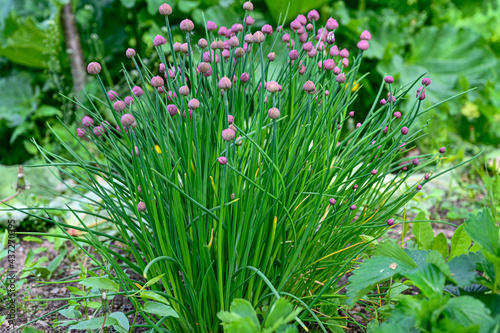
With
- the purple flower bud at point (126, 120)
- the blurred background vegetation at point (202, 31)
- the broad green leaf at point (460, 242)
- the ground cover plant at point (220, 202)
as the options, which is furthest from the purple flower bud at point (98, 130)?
the blurred background vegetation at point (202, 31)

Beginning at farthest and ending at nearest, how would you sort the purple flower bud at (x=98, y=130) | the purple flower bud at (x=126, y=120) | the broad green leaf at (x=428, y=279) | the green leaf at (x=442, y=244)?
the green leaf at (x=442, y=244) < the purple flower bud at (x=98, y=130) < the purple flower bud at (x=126, y=120) < the broad green leaf at (x=428, y=279)

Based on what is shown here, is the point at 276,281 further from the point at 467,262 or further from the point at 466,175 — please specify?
the point at 466,175

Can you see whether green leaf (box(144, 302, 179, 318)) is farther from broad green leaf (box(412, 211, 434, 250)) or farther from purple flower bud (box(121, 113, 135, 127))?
broad green leaf (box(412, 211, 434, 250))

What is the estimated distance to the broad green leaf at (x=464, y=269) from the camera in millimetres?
878

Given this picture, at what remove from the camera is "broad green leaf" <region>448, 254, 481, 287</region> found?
878 millimetres

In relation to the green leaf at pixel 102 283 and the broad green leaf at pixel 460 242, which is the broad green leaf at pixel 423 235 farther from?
the green leaf at pixel 102 283

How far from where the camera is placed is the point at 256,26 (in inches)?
137

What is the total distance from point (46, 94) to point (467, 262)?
3.60 metres

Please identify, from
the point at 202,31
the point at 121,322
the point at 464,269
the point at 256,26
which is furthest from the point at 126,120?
the point at 202,31

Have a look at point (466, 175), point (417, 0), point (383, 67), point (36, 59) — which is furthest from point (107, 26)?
point (466, 175)

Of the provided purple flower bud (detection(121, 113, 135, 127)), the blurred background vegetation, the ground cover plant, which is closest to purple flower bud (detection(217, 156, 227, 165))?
the ground cover plant

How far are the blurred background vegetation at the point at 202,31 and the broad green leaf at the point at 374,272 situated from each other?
2.33 metres

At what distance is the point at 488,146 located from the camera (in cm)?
331

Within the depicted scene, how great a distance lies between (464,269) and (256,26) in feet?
9.66
